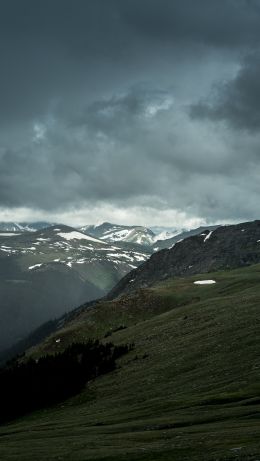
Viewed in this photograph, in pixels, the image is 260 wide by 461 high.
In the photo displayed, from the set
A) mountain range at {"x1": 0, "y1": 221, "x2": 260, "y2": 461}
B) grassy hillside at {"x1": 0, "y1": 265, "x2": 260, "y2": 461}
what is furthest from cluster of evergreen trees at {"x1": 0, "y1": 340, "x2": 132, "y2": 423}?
grassy hillside at {"x1": 0, "y1": 265, "x2": 260, "y2": 461}

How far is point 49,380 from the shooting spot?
74.2 meters

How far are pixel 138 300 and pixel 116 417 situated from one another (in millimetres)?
92833

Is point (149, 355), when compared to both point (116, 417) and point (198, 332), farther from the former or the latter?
point (116, 417)

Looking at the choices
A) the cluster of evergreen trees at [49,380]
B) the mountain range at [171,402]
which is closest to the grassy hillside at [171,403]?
the mountain range at [171,402]

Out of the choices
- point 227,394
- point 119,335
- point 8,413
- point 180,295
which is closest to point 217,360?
point 227,394

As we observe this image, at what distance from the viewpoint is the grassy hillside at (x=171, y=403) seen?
27531 millimetres

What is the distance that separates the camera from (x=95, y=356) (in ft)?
266

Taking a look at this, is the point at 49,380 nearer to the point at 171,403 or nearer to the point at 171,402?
the point at 171,402

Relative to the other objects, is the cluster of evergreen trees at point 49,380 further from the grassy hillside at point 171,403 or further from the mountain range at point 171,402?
the grassy hillside at point 171,403

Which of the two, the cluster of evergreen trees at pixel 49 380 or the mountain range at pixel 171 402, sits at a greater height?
the mountain range at pixel 171 402

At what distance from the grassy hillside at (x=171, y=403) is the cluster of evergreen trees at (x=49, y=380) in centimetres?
321

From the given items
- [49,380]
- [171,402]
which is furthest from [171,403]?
[49,380]

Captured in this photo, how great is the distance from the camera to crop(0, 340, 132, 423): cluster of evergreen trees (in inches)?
2783

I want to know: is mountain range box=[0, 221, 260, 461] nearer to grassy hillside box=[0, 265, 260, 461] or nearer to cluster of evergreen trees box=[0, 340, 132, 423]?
grassy hillside box=[0, 265, 260, 461]
